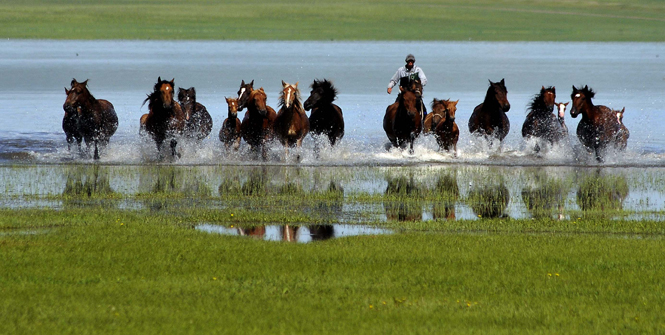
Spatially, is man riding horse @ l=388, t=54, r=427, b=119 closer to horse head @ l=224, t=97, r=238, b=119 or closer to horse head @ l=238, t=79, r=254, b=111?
horse head @ l=238, t=79, r=254, b=111

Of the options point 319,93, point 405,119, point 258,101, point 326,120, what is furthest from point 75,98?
point 405,119

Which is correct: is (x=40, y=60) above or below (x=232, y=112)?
above

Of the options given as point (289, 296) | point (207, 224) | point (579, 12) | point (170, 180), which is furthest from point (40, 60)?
point (579, 12)

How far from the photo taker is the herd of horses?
19.7 meters

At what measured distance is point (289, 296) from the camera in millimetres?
8430

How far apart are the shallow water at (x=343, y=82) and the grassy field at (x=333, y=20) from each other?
29.4 ft

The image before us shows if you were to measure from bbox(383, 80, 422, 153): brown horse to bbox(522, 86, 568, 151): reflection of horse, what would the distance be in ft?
9.48

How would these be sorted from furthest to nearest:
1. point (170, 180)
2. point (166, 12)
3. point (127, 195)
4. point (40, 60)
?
1. point (166, 12)
2. point (40, 60)
3. point (170, 180)
4. point (127, 195)

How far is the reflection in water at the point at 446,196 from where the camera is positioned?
1345 cm

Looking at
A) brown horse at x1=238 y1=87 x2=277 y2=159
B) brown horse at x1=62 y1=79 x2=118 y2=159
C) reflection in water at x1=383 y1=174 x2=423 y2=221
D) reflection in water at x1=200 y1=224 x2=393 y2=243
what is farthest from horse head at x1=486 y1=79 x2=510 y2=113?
reflection in water at x1=200 y1=224 x2=393 y2=243

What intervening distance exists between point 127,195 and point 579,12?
128 m

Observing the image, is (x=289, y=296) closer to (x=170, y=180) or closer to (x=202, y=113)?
(x=170, y=180)

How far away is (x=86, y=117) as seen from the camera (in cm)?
1981

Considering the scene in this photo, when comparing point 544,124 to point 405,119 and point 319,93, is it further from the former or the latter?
point 319,93
